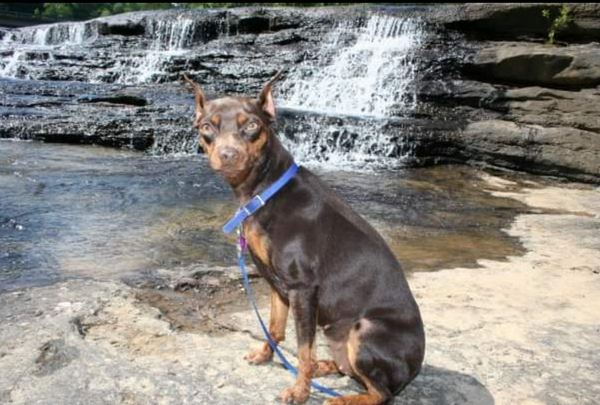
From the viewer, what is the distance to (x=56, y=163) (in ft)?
32.6

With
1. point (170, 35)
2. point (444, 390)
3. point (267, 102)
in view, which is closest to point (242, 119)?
point (267, 102)

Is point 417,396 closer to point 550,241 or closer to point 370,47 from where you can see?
point 550,241

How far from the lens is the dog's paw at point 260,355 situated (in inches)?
128

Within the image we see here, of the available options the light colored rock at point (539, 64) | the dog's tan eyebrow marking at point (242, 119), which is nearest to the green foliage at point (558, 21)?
the light colored rock at point (539, 64)

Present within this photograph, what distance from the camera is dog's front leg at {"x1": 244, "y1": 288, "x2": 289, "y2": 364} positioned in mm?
3244

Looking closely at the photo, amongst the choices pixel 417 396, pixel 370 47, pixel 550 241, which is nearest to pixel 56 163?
pixel 550 241

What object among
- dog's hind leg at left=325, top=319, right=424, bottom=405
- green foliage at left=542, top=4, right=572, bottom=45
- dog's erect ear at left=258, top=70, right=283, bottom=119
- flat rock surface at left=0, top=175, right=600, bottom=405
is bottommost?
flat rock surface at left=0, top=175, right=600, bottom=405

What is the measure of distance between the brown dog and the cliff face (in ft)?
31.1

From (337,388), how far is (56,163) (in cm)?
825

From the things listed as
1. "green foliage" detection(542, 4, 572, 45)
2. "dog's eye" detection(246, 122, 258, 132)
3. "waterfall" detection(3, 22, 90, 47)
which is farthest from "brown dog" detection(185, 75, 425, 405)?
"waterfall" detection(3, 22, 90, 47)

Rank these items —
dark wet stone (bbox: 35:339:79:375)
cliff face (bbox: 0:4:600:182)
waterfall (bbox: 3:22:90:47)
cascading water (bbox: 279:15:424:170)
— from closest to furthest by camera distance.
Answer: dark wet stone (bbox: 35:339:79:375) → cliff face (bbox: 0:4:600:182) → cascading water (bbox: 279:15:424:170) → waterfall (bbox: 3:22:90:47)

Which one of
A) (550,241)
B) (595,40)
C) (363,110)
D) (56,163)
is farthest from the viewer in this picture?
(363,110)

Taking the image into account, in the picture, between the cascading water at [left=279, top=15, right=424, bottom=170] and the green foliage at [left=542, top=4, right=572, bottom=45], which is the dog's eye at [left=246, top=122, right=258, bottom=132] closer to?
the cascading water at [left=279, top=15, right=424, bottom=170]

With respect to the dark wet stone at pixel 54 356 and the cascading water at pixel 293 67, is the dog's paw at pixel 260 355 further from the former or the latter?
the cascading water at pixel 293 67
